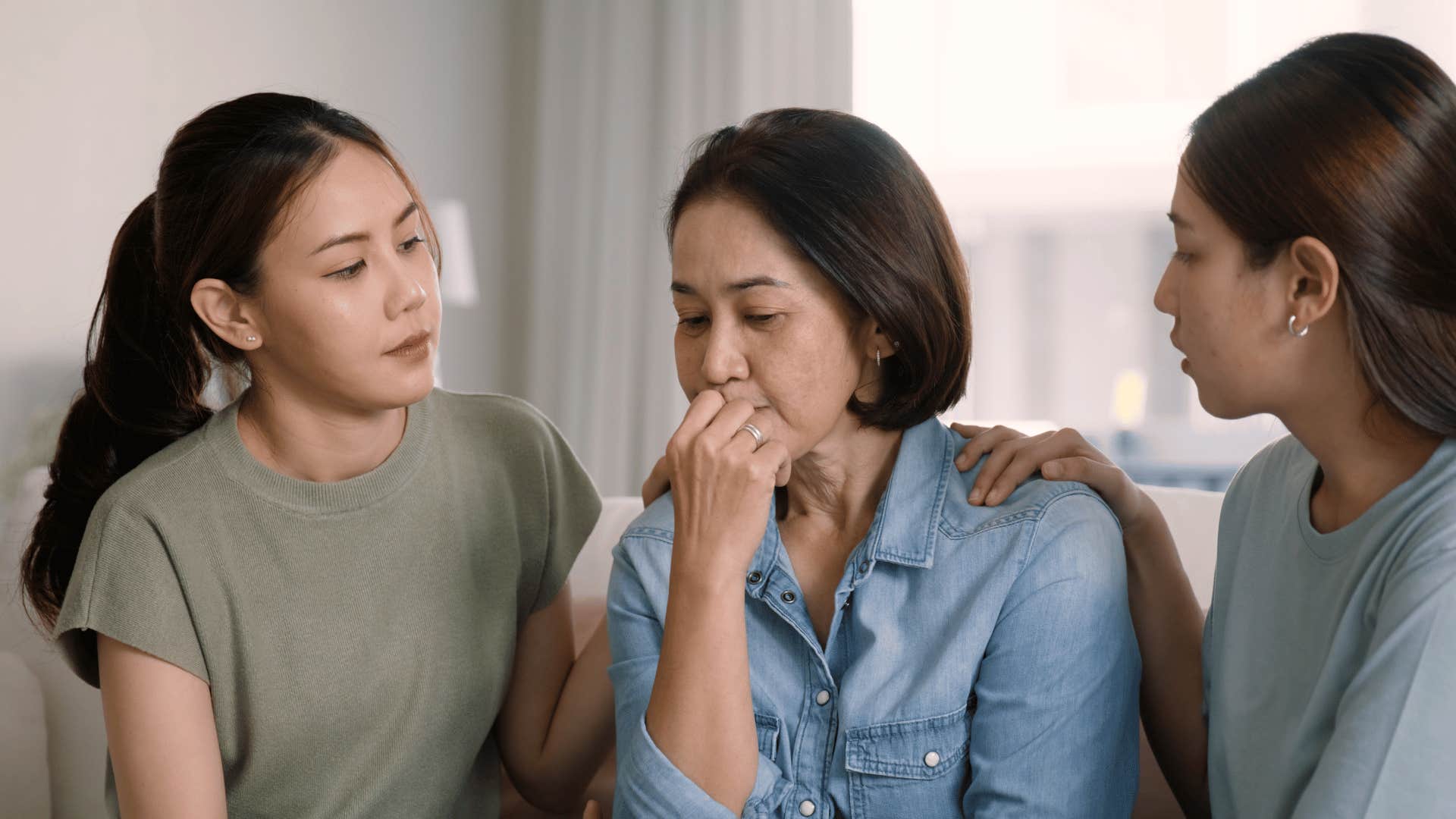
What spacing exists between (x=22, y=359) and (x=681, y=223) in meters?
1.44

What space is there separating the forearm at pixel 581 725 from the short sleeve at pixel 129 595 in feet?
1.47

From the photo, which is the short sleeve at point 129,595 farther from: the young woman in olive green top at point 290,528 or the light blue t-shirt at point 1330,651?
the light blue t-shirt at point 1330,651

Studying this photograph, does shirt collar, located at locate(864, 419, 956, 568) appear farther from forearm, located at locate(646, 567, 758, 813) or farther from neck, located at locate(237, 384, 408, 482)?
neck, located at locate(237, 384, 408, 482)

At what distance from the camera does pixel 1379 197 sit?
0.96m

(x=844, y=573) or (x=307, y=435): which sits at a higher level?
(x=307, y=435)

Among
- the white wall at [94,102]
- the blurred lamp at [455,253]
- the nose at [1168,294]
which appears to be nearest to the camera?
the nose at [1168,294]

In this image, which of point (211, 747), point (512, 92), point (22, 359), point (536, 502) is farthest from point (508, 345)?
point (211, 747)

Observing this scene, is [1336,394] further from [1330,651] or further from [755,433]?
[755,433]

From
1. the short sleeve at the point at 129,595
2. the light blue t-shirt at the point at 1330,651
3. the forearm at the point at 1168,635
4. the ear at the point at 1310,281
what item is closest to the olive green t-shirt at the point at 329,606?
the short sleeve at the point at 129,595

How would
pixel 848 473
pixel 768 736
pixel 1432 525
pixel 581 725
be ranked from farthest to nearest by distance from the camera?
1. pixel 581 725
2. pixel 848 473
3. pixel 768 736
4. pixel 1432 525

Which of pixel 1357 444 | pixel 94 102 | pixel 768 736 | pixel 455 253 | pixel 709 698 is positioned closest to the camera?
pixel 1357 444

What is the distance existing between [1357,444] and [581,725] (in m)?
0.98

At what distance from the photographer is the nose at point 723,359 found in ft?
4.07

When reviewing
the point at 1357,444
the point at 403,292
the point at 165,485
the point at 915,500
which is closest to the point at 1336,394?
the point at 1357,444
